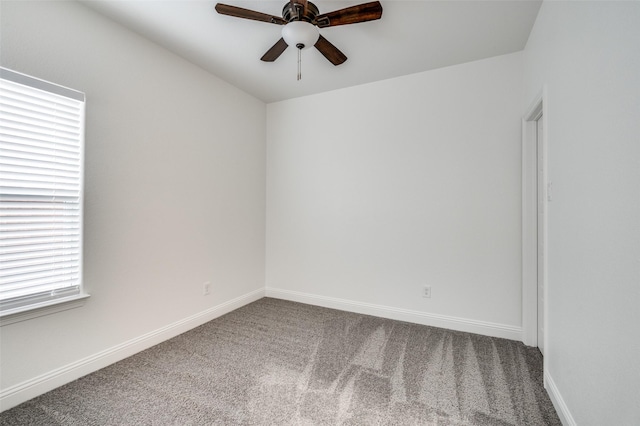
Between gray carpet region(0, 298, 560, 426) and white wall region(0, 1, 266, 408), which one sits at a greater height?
white wall region(0, 1, 266, 408)

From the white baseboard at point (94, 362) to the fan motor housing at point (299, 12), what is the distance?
8.81 feet

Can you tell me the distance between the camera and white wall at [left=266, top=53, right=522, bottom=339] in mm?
2650

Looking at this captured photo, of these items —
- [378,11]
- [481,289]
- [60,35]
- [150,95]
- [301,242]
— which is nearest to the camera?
[378,11]

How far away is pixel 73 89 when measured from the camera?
195 cm

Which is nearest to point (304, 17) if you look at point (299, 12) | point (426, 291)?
point (299, 12)

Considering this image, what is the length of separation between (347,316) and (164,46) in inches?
125

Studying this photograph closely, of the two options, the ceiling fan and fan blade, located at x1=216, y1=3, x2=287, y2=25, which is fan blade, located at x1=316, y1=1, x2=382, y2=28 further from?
fan blade, located at x1=216, y1=3, x2=287, y2=25

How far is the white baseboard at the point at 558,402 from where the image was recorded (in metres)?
1.49

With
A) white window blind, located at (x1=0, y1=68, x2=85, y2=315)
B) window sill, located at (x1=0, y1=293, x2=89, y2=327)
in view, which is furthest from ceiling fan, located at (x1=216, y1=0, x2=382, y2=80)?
window sill, located at (x1=0, y1=293, x2=89, y2=327)

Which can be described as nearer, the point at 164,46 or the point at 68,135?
the point at 68,135

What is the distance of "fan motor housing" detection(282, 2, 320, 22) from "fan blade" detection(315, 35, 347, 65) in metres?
0.17

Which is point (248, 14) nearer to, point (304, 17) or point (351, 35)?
point (304, 17)

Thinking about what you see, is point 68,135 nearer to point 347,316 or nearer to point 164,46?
point 164,46

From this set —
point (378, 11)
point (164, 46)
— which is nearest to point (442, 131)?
point (378, 11)
